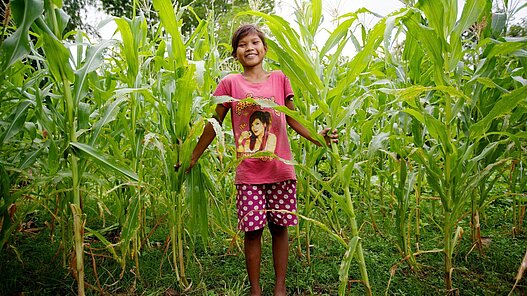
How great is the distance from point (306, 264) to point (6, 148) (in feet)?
5.58

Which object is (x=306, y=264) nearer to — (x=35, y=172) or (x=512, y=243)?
(x=512, y=243)

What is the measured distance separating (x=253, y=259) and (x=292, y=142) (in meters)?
0.66

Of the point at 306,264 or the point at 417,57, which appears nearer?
the point at 417,57

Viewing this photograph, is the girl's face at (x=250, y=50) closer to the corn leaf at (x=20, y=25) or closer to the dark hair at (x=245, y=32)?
the dark hair at (x=245, y=32)

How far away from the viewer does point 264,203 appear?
181cm

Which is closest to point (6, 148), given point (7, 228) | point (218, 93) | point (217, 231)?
point (7, 228)

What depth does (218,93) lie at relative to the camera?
182 centimetres

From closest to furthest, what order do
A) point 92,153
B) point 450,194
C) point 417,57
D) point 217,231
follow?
point 92,153 < point 450,194 < point 417,57 < point 217,231

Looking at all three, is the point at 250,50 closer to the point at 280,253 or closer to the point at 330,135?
the point at 330,135

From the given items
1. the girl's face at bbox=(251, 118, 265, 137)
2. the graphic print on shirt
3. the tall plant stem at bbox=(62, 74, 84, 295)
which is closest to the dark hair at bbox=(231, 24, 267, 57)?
the graphic print on shirt

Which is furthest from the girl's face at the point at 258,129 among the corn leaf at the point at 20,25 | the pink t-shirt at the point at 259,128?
the corn leaf at the point at 20,25

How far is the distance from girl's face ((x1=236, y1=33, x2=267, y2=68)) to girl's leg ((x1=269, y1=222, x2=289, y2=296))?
818mm

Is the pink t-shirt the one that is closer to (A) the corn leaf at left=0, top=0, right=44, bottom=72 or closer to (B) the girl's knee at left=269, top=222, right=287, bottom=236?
(B) the girl's knee at left=269, top=222, right=287, bottom=236

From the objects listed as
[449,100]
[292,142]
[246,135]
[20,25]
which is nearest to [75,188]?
[20,25]
